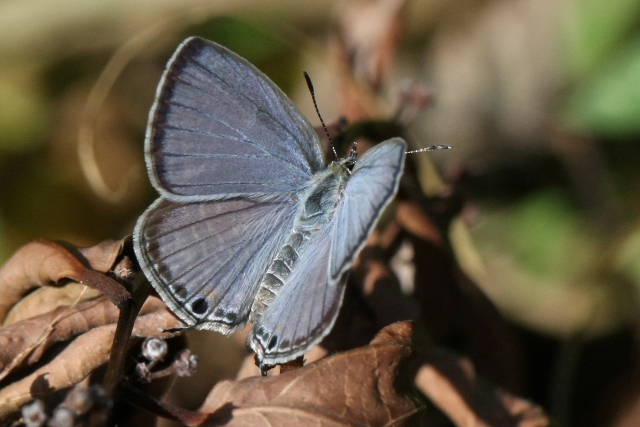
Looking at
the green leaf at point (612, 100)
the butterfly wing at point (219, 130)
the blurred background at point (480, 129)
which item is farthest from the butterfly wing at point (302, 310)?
the green leaf at point (612, 100)

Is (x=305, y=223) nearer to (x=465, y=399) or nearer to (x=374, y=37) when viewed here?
(x=465, y=399)

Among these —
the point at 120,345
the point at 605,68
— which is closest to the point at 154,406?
the point at 120,345

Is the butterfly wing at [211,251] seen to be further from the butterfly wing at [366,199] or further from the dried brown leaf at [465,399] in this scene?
the dried brown leaf at [465,399]

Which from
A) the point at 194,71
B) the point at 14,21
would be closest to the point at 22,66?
the point at 14,21

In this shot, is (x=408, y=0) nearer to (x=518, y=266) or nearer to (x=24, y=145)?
(x=518, y=266)

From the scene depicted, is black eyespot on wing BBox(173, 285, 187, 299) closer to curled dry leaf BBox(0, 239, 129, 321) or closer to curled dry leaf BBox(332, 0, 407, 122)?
curled dry leaf BBox(0, 239, 129, 321)

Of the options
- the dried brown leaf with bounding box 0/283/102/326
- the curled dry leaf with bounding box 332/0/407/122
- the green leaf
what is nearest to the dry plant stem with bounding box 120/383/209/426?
the dried brown leaf with bounding box 0/283/102/326
